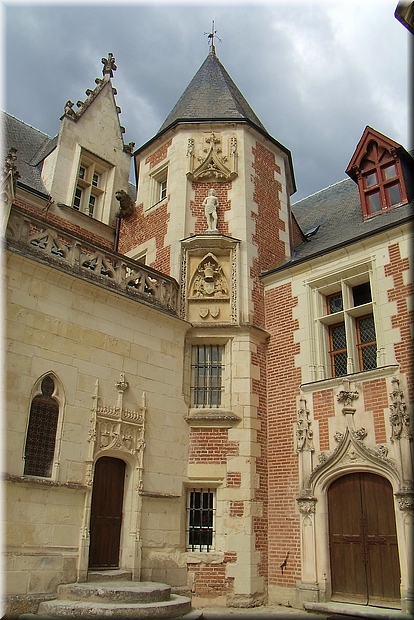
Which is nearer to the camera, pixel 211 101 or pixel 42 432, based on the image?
pixel 42 432

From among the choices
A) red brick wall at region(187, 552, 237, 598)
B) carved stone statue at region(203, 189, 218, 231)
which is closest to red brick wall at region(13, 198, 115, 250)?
carved stone statue at region(203, 189, 218, 231)

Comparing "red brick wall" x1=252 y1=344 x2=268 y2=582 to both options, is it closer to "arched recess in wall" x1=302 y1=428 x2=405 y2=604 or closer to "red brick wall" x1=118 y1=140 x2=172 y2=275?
"arched recess in wall" x1=302 y1=428 x2=405 y2=604

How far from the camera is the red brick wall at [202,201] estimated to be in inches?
488

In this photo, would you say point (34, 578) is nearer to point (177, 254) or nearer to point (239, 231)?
point (177, 254)

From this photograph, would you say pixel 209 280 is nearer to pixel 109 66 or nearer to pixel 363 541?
pixel 363 541

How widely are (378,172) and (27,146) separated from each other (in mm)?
9861

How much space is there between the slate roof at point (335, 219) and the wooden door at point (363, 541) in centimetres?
446

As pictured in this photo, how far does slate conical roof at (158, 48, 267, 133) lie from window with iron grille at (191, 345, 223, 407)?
19.1 ft

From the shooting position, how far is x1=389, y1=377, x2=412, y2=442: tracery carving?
858cm

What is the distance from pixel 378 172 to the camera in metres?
12.0

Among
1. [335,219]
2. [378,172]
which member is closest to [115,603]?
[378,172]

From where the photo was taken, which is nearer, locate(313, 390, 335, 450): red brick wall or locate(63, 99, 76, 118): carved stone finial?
locate(313, 390, 335, 450): red brick wall

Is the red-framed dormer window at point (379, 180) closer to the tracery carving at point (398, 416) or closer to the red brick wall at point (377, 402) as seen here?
the red brick wall at point (377, 402)

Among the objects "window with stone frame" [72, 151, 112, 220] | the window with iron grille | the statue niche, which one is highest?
"window with stone frame" [72, 151, 112, 220]
